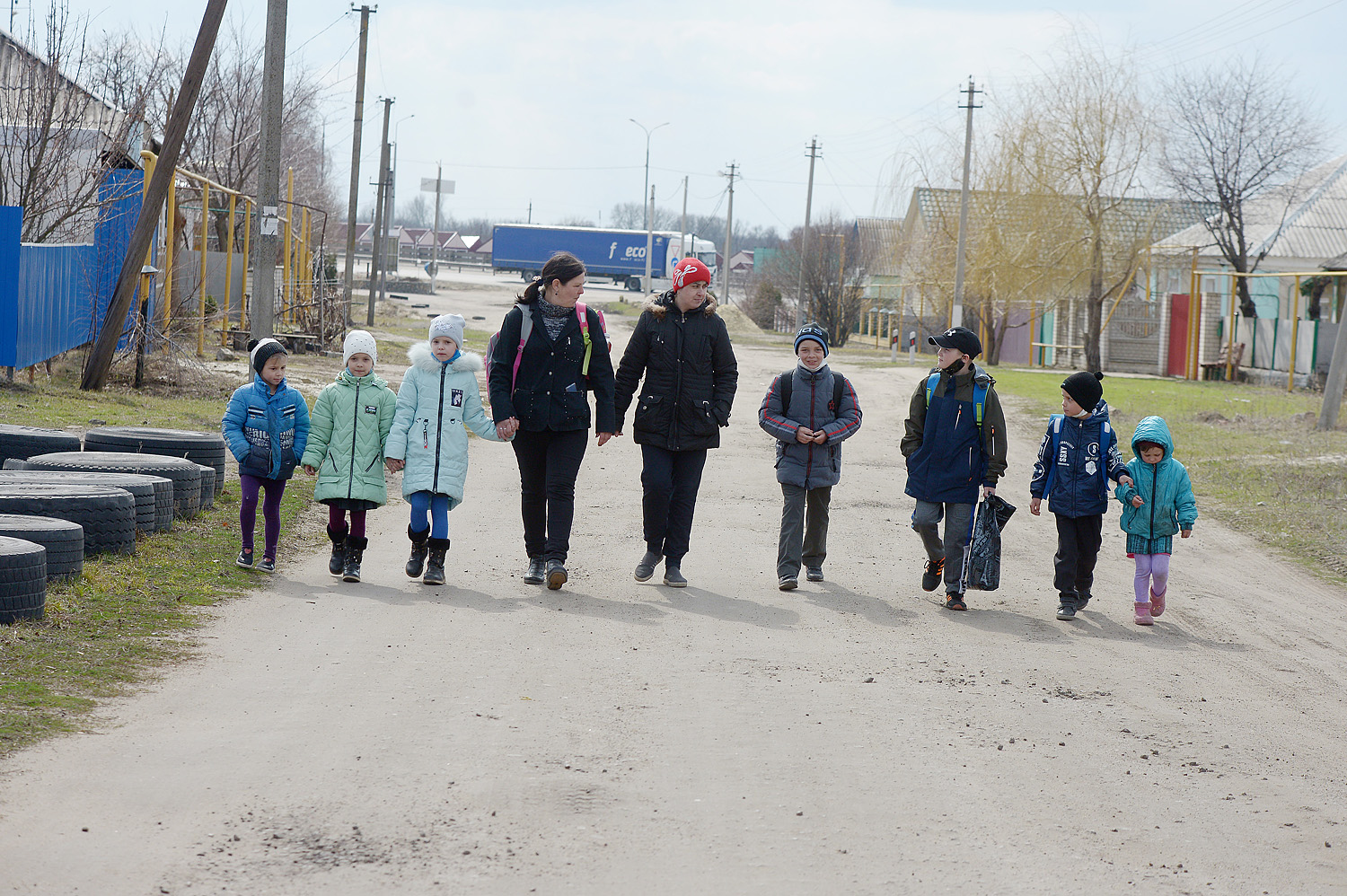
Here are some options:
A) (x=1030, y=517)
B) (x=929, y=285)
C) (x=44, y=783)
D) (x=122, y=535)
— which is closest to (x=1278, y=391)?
(x=929, y=285)

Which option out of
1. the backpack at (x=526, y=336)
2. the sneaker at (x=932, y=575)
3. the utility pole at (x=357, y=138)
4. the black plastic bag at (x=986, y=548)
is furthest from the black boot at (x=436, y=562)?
the utility pole at (x=357, y=138)

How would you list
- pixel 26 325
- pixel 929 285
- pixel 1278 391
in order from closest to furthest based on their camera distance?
pixel 26 325 → pixel 1278 391 → pixel 929 285

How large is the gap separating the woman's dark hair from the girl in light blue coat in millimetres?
458

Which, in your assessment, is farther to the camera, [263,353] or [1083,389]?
[1083,389]

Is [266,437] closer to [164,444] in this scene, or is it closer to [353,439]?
[353,439]

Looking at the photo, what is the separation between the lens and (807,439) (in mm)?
7789

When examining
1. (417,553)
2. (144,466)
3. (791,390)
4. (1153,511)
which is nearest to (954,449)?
(791,390)

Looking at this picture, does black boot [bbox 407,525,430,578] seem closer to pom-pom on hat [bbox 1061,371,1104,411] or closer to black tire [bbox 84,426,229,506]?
black tire [bbox 84,426,229,506]

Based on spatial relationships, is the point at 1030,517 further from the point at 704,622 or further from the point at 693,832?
the point at 693,832

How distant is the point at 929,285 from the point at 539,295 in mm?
37700

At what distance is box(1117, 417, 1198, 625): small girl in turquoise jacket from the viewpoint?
24.4 feet

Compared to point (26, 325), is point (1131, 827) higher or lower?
lower

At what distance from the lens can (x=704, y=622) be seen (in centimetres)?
680

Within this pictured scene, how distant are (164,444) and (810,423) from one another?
4747 mm
